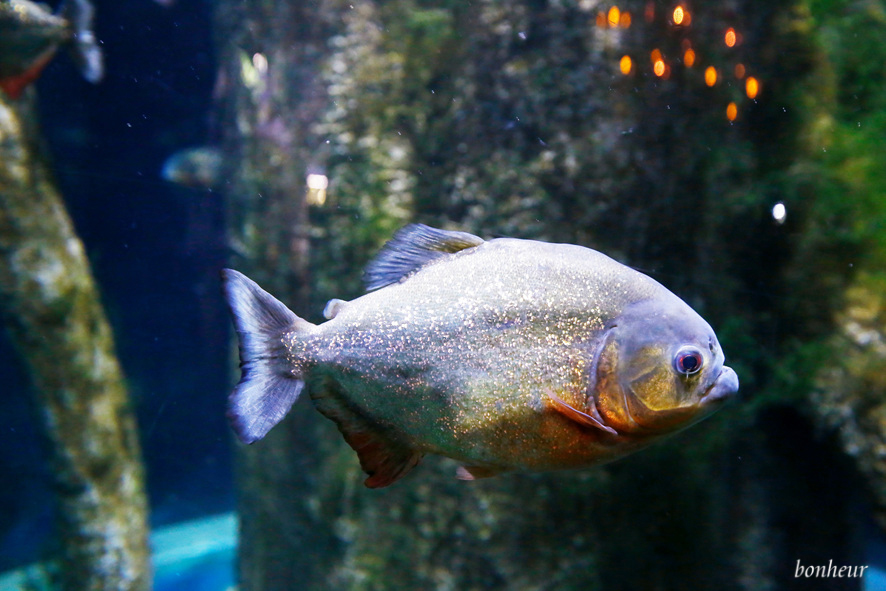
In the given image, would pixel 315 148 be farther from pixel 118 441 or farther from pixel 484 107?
pixel 118 441

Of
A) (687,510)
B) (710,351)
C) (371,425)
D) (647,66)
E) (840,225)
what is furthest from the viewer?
(840,225)

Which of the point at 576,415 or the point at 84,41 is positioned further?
the point at 84,41

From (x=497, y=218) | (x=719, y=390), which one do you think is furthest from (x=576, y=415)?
Answer: (x=497, y=218)

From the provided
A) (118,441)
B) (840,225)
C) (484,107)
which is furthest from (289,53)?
(840,225)

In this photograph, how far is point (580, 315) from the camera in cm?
145

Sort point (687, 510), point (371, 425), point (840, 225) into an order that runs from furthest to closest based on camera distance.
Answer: point (840, 225) → point (687, 510) → point (371, 425)

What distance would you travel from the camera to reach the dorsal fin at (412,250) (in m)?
1.62

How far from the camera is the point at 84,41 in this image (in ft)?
13.0

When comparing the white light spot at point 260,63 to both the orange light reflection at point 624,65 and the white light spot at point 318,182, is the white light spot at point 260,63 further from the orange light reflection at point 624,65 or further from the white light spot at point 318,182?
the orange light reflection at point 624,65

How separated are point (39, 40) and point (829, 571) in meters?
7.37

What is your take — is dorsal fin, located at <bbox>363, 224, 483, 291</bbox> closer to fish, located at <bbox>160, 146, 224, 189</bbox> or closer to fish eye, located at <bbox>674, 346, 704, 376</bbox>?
fish eye, located at <bbox>674, 346, 704, 376</bbox>

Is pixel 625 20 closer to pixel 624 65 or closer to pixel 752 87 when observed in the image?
pixel 624 65

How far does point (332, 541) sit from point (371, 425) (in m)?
3.17

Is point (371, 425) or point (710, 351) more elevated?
point (710, 351)
